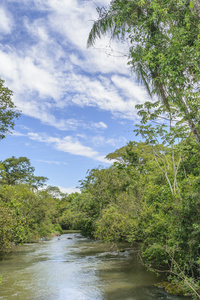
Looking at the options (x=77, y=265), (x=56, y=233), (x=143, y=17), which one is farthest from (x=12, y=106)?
(x=56, y=233)

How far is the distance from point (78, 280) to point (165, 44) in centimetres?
1067

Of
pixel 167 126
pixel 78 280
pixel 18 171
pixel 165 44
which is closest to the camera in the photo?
pixel 165 44

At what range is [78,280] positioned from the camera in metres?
11.4

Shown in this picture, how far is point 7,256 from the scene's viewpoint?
18.5 m

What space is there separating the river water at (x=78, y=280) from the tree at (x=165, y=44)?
6.82 metres

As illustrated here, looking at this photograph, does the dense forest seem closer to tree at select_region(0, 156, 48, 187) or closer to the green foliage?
the green foliage

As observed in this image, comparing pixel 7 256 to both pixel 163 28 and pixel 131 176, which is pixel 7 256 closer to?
pixel 131 176

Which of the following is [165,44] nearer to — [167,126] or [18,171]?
[167,126]

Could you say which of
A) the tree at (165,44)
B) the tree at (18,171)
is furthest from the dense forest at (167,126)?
the tree at (18,171)

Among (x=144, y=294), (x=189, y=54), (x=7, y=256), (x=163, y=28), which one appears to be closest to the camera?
(x=189, y=54)

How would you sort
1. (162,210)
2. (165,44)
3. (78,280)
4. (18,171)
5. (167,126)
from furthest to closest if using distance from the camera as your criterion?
1. (18,171)
2. (78,280)
3. (162,210)
4. (167,126)
5. (165,44)

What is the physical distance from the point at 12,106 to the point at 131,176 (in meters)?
12.4

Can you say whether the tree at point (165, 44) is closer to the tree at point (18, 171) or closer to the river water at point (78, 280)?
the river water at point (78, 280)

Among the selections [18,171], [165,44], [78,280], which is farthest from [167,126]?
[18,171]
